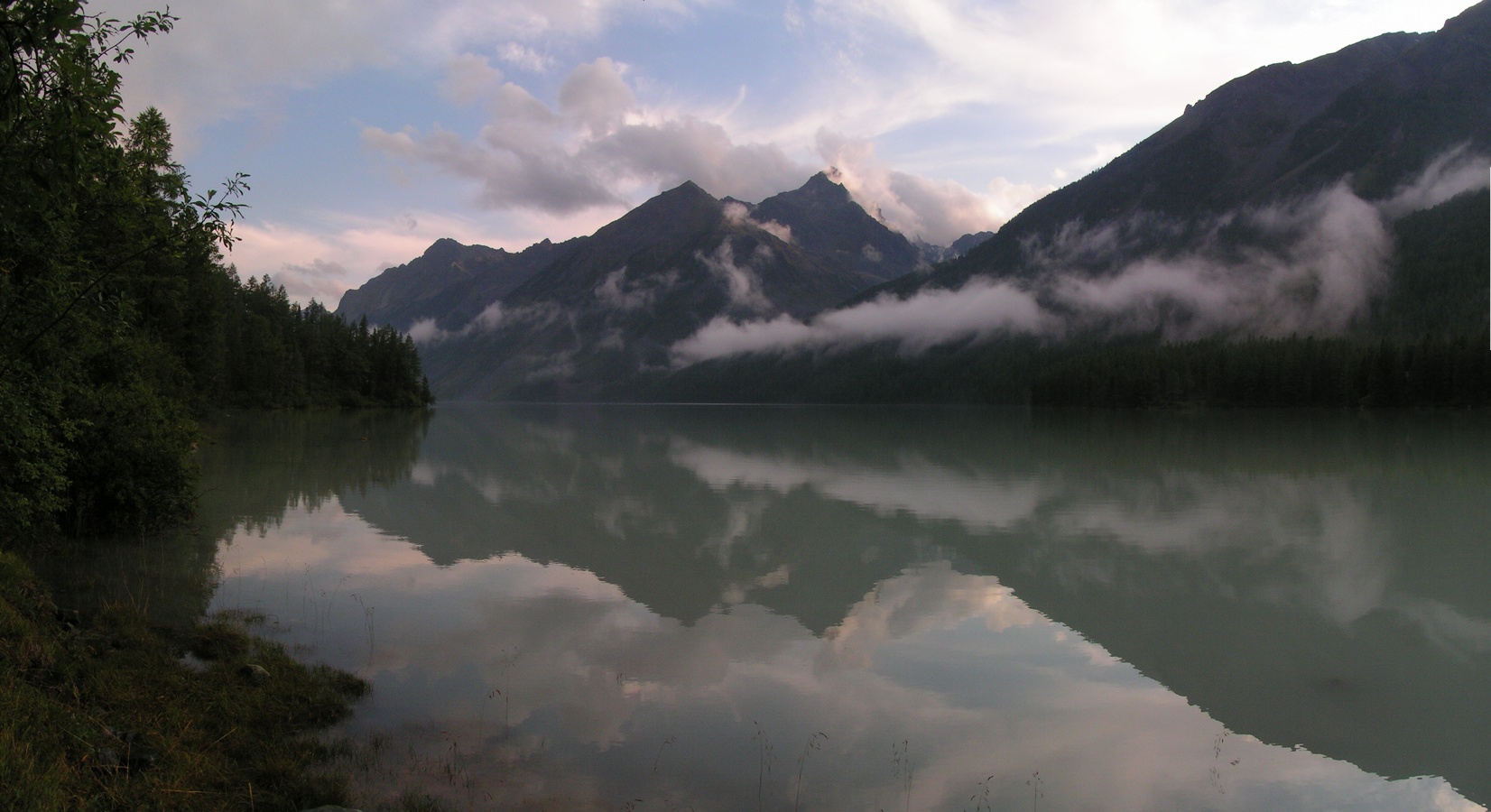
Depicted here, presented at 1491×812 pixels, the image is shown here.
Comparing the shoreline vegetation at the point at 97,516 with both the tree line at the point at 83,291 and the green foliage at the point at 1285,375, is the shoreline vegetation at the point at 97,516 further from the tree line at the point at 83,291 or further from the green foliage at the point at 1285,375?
the green foliage at the point at 1285,375

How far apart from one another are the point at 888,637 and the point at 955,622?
165cm

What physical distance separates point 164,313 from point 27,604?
37.2 m

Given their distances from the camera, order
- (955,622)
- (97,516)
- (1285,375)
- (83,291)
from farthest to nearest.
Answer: (1285,375) → (97,516) → (955,622) → (83,291)

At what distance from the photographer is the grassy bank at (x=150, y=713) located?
6.19 m

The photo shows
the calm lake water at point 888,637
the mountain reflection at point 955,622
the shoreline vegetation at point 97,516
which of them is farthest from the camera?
the mountain reflection at point 955,622

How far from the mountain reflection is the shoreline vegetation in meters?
1.86

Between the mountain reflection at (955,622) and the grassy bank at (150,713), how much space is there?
1.41 m

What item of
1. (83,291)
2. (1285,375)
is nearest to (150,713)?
(83,291)

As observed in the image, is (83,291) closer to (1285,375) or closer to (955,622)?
(955,622)

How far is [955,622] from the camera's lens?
14727 millimetres

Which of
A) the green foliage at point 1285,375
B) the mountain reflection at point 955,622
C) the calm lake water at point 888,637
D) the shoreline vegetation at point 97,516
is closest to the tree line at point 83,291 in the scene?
the shoreline vegetation at point 97,516

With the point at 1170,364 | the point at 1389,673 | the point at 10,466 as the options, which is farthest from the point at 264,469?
the point at 1170,364

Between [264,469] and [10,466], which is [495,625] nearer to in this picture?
[10,466]

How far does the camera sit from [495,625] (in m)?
14.1
